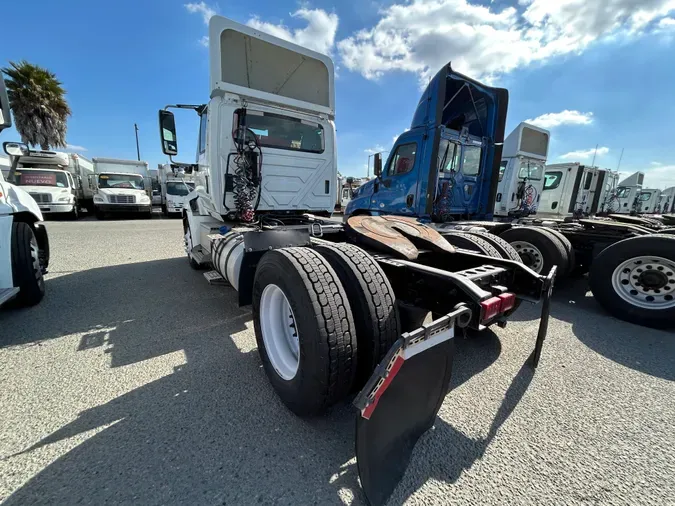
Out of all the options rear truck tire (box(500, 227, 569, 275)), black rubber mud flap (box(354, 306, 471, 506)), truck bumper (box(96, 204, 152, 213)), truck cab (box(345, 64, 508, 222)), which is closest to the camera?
black rubber mud flap (box(354, 306, 471, 506))

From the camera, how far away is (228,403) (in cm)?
205

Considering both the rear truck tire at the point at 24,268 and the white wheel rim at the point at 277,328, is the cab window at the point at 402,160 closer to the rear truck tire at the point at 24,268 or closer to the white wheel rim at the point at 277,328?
the white wheel rim at the point at 277,328

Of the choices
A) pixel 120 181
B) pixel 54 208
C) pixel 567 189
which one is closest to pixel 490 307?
pixel 567 189

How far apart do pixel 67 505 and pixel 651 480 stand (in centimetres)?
292

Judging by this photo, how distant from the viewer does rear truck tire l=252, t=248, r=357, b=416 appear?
5.41 feet

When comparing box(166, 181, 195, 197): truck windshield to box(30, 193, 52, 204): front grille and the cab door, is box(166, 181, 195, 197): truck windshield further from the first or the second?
the cab door

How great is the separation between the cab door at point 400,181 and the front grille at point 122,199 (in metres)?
13.8

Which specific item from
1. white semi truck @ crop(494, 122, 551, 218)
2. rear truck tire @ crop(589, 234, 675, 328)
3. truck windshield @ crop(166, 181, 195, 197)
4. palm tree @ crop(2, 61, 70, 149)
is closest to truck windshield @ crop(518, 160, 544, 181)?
white semi truck @ crop(494, 122, 551, 218)

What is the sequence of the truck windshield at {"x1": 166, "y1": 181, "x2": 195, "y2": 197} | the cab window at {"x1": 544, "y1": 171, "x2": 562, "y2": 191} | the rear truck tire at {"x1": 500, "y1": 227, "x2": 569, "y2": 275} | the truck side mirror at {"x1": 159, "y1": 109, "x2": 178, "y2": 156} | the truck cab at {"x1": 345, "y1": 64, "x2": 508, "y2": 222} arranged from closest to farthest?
the rear truck tire at {"x1": 500, "y1": 227, "x2": 569, "y2": 275} < the truck side mirror at {"x1": 159, "y1": 109, "x2": 178, "y2": 156} < the truck cab at {"x1": 345, "y1": 64, "x2": 508, "y2": 222} < the cab window at {"x1": 544, "y1": 171, "x2": 562, "y2": 191} < the truck windshield at {"x1": 166, "y1": 181, "x2": 195, "y2": 197}

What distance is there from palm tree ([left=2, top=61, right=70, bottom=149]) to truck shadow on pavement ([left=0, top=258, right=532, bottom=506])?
27.0 metres

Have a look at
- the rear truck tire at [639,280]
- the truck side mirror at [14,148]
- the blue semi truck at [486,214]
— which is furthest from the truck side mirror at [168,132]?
the rear truck tire at [639,280]

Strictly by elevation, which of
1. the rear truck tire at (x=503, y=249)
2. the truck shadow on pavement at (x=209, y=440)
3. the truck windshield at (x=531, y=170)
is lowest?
the truck shadow on pavement at (x=209, y=440)

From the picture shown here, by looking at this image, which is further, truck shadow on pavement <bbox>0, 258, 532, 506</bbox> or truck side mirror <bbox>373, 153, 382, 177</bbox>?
truck side mirror <bbox>373, 153, 382, 177</bbox>

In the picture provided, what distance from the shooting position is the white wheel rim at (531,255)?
4.32 meters
